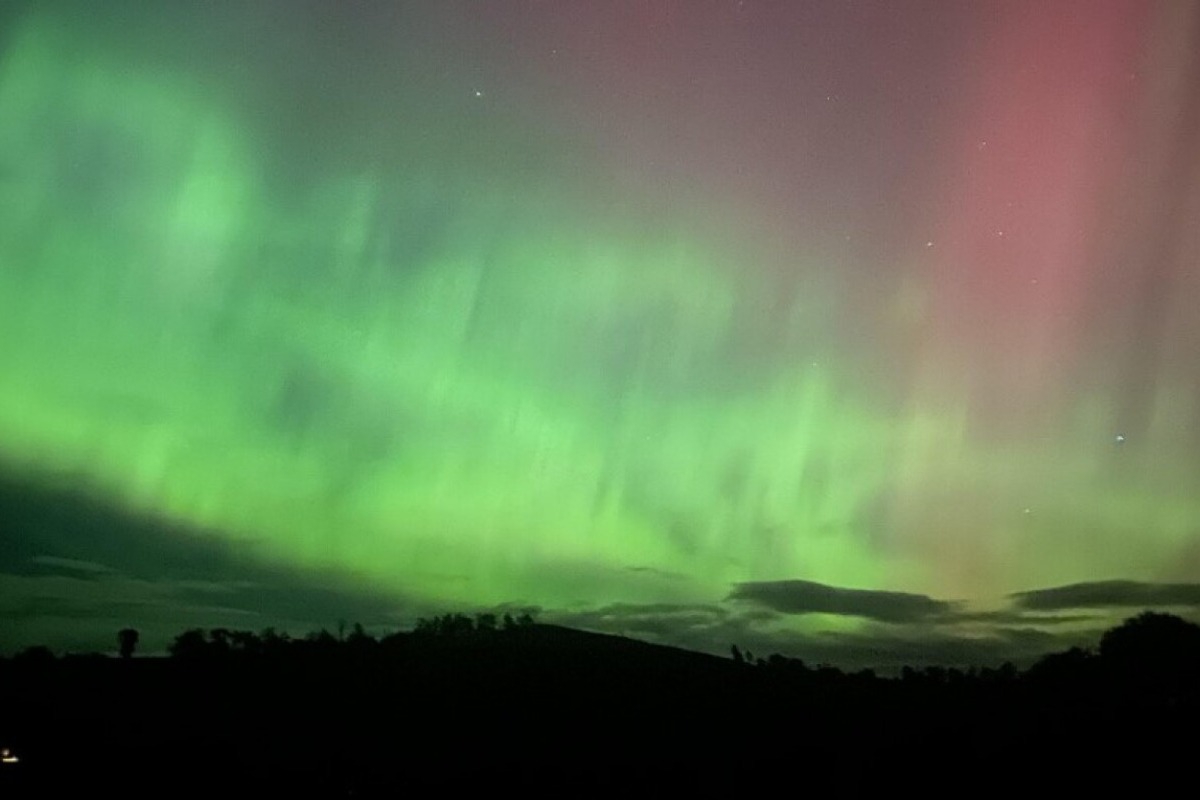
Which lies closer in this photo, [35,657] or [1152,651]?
[35,657]

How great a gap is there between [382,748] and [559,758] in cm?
549

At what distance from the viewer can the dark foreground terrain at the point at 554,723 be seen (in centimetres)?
3238

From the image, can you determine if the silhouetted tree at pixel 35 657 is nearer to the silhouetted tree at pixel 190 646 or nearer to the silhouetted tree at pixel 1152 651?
the silhouetted tree at pixel 190 646

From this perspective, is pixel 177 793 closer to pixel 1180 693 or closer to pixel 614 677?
pixel 614 677

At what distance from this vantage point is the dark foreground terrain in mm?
32375

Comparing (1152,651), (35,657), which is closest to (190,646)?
(35,657)

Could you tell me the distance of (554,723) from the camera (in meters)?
46.2

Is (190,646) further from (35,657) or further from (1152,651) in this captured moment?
(1152,651)

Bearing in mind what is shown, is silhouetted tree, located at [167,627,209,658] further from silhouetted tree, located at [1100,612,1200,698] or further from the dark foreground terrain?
silhouetted tree, located at [1100,612,1200,698]

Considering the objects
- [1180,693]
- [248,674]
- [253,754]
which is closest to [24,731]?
[253,754]

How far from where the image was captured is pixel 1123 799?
1197 inches

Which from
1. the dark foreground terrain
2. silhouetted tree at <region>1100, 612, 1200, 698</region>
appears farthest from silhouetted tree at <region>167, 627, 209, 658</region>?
silhouetted tree at <region>1100, 612, 1200, 698</region>

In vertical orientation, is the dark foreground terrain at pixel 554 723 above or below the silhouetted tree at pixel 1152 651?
below

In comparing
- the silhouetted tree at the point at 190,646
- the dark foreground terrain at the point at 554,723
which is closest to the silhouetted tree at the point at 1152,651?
the dark foreground terrain at the point at 554,723
